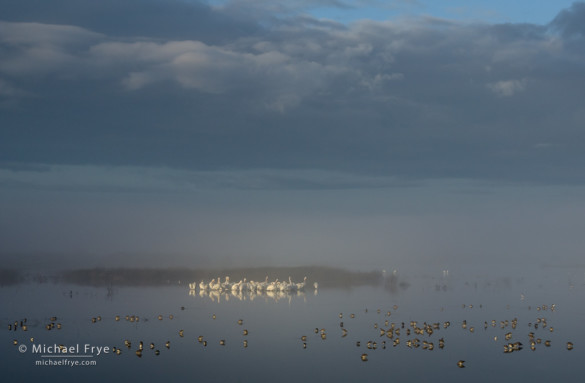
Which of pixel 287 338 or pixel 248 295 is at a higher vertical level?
pixel 248 295

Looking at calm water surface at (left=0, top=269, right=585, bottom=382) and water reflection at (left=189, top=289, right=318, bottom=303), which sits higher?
water reflection at (left=189, top=289, right=318, bottom=303)

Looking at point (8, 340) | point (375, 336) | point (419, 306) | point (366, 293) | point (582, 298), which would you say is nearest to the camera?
point (8, 340)

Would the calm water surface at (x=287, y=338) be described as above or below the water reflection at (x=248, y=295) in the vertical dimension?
below

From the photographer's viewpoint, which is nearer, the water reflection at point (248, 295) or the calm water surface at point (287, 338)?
the calm water surface at point (287, 338)

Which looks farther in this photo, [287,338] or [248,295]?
[248,295]

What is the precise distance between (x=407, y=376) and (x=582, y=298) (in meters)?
105

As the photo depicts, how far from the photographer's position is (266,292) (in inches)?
7229

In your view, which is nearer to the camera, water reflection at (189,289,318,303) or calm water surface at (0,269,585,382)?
calm water surface at (0,269,585,382)

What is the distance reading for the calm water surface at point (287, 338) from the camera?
79.1m

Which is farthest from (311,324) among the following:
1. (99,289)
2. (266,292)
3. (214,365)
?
(99,289)

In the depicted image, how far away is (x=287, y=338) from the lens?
101500 millimetres

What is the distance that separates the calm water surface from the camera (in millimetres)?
79125

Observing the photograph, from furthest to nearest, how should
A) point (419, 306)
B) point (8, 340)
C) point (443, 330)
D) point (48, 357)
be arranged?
point (419, 306)
point (443, 330)
point (8, 340)
point (48, 357)

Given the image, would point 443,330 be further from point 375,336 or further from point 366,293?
point 366,293
